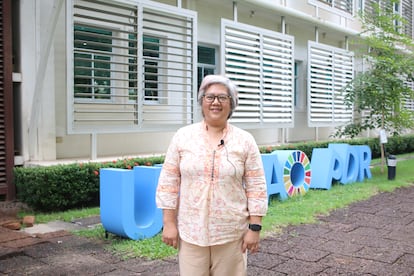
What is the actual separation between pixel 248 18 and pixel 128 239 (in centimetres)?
876

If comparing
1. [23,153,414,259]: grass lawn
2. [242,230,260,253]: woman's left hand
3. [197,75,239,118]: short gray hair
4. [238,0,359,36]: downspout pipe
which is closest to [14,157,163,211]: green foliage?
[23,153,414,259]: grass lawn

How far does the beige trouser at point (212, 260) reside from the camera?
2.81 meters

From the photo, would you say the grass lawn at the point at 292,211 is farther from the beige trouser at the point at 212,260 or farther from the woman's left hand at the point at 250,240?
the woman's left hand at the point at 250,240

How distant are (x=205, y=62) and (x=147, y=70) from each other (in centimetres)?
236

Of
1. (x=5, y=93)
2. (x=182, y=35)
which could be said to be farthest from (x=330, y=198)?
(x=5, y=93)

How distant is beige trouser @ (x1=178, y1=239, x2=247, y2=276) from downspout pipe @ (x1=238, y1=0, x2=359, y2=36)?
9.58m

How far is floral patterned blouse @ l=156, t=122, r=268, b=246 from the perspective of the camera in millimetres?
2773

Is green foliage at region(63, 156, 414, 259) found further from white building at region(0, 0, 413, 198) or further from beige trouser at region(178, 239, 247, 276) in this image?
white building at region(0, 0, 413, 198)

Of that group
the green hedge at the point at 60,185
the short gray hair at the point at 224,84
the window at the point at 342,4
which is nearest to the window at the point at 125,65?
the green hedge at the point at 60,185

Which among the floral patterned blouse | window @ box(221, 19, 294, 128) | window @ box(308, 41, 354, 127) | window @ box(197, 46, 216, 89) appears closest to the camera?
the floral patterned blouse

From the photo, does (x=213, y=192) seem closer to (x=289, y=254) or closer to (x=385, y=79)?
(x=289, y=254)

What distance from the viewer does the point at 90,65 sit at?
8.55m

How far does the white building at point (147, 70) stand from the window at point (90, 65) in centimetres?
3

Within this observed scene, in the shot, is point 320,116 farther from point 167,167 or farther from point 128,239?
point 167,167
